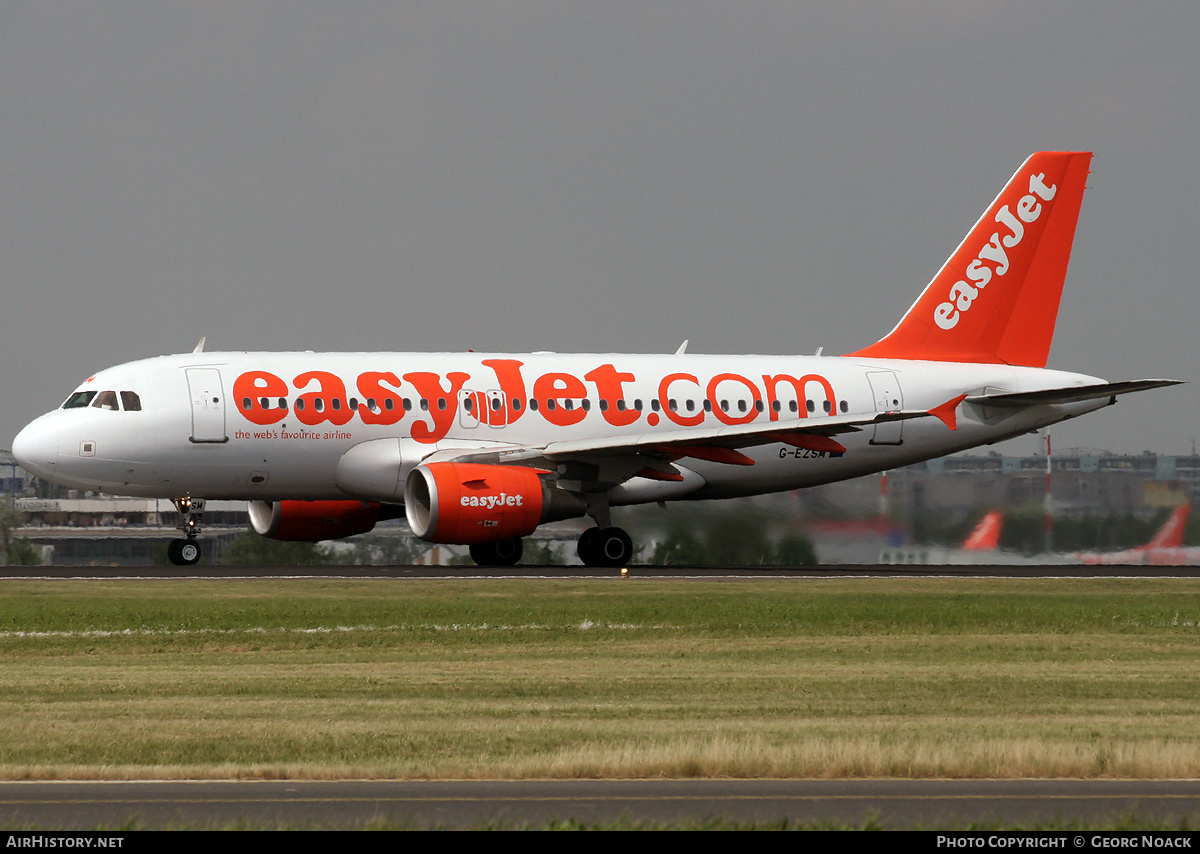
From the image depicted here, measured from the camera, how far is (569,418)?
39.0 m

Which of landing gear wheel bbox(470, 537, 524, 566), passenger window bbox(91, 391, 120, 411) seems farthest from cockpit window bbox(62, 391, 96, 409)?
landing gear wheel bbox(470, 537, 524, 566)

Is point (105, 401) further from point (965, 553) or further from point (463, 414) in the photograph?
Answer: point (965, 553)

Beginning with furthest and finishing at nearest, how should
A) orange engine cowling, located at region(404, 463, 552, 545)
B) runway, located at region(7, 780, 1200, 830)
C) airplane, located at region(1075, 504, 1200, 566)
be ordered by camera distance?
airplane, located at region(1075, 504, 1200, 566) < orange engine cowling, located at region(404, 463, 552, 545) < runway, located at region(7, 780, 1200, 830)

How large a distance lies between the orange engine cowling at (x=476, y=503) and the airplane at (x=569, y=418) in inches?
1.7

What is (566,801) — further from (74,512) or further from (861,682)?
(74,512)

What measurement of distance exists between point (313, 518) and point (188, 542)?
12.0 ft

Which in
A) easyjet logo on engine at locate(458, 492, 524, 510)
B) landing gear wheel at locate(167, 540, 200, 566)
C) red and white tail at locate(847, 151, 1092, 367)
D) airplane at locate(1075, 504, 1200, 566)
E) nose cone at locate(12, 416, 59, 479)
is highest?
red and white tail at locate(847, 151, 1092, 367)

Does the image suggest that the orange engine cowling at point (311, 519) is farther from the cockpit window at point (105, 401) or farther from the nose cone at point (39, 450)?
the nose cone at point (39, 450)

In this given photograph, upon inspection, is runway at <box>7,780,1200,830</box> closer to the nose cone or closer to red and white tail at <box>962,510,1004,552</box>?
the nose cone

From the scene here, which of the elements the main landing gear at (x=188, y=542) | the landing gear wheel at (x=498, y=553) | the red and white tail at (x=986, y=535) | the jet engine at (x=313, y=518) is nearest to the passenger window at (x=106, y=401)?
the main landing gear at (x=188, y=542)

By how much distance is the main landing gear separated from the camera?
3731 cm

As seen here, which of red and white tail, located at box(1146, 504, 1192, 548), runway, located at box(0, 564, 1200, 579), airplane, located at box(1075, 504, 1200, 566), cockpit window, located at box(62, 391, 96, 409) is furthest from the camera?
red and white tail, located at box(1146, 504, 1192, 548)

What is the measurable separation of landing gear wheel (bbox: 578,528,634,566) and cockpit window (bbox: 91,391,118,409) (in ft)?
33.4

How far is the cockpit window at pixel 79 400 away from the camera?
119 ft
